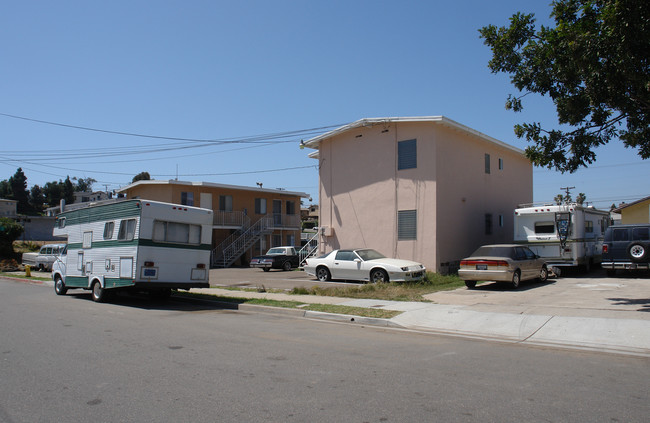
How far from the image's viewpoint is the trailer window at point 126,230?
43.8ft

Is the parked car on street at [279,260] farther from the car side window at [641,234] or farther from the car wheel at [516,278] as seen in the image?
the car side window at [641,234]

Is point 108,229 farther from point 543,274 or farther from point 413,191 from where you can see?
point 543,274

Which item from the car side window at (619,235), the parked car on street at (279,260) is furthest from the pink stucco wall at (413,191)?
the car side window at (619,235)

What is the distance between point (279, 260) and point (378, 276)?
12.7 metres

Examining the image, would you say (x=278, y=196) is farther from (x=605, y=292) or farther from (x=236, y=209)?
(x=605, y=292)

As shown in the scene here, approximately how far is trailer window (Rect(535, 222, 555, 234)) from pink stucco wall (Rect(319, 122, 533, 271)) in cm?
339

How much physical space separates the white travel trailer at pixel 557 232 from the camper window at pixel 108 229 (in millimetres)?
15379

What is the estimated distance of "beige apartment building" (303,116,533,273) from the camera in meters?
20.4

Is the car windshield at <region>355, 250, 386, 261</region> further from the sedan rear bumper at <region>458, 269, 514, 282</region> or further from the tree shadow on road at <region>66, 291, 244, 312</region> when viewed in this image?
the tree shadow on road at <region>66, 291, 244, 312</region>

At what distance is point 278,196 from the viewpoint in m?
40.8

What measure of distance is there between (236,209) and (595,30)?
30.9 meters

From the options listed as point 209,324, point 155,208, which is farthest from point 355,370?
point 155,208

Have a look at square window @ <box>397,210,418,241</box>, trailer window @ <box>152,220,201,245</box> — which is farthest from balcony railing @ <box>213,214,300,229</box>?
trailer window @ <box>152,220,201,245</box>

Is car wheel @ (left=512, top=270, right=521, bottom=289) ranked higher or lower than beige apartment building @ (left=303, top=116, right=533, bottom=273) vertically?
lower
